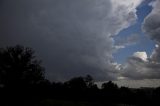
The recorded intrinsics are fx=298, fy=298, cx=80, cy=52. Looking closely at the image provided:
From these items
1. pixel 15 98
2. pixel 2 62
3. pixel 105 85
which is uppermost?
pixel 105 85

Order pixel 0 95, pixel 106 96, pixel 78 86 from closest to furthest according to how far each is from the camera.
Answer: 1. pixel 0 95
2. pixel 106 96
3. pixel 78 86

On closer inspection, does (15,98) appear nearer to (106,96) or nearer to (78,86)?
(106,96)

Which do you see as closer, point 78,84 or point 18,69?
point 18,69

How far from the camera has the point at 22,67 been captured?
67625 mm

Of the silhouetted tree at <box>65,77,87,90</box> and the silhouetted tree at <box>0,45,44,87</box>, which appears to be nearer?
the silhouetted tree at <box>0,45,44,87</box>

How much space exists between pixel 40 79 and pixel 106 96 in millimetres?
74309

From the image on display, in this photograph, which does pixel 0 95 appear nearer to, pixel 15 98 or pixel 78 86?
pixel 15 98

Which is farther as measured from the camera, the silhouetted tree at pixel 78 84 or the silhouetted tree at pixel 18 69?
the silhouetted tree at pixel 78 84

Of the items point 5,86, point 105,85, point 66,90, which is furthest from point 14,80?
point 105,85

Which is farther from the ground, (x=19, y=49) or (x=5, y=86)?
(x=19, y=49)

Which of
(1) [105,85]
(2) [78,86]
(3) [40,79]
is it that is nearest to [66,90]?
(2) [78,86]

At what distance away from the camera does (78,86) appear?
508 feet

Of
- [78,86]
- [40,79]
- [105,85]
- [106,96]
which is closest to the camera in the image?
[40,79]

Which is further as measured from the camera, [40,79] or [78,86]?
[78,86]
